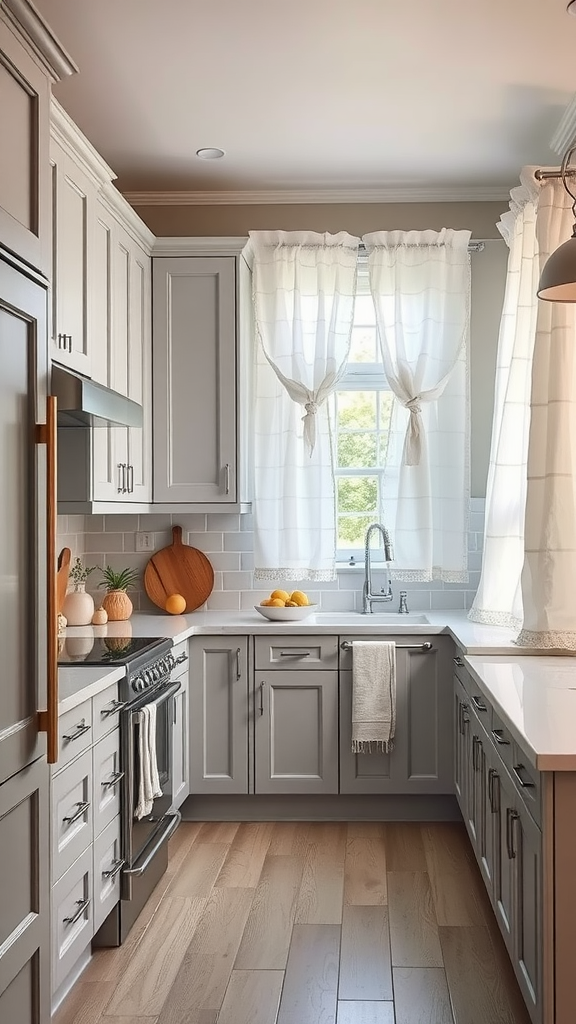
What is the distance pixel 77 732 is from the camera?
9.00 feet

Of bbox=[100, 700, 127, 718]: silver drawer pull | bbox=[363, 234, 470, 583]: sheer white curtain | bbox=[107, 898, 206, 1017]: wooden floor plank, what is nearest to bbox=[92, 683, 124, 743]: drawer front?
bbox=[100, 700, 127, 718]: silver drawer pull

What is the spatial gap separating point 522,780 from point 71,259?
2285 mm

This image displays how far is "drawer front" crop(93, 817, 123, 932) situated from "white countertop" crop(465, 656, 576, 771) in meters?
1.27

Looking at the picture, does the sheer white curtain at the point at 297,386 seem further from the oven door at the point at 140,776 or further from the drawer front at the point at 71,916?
the drawer front at the point at 71,916

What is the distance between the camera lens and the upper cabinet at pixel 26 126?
6.37ft

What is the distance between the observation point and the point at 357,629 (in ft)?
14.4

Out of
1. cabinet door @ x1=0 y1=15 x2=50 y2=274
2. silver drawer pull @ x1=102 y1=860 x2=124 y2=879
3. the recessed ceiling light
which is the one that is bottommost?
silver drawer pull @ x1=102 y1=860 x2=124 y2=879

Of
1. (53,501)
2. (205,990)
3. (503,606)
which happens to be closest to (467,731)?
(503,606)

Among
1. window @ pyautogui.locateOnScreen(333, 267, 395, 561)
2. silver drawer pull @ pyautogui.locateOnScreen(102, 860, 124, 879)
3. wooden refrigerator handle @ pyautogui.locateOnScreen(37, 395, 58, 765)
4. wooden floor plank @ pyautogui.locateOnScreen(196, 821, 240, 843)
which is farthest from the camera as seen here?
window @ pyautogui.locateOnScreen(333, 267, 395, 561)

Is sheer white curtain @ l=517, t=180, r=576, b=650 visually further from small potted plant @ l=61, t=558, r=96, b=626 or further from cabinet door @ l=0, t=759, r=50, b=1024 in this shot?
cabinet door @ l=0, t=759, r=50, b=1024

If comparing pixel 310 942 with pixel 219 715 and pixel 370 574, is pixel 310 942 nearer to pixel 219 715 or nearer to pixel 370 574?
pixel 219 715

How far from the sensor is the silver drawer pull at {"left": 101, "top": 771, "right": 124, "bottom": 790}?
10.1ft

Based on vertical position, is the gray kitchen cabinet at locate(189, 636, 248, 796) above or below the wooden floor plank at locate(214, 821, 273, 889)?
above

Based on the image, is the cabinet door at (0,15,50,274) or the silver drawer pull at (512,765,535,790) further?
the silver drawer pull at (512,765,535,790)
